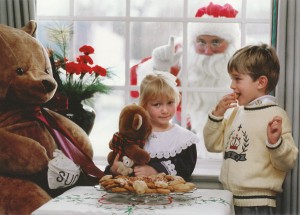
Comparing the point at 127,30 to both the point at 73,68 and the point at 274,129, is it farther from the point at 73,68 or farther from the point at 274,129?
the point at 274,129

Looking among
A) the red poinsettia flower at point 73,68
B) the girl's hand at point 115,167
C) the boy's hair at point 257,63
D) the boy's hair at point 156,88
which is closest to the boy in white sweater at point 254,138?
the boy's hair at point 257,63

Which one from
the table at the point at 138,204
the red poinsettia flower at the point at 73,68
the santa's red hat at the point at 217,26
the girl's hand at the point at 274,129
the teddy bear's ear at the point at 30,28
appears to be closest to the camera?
the table at the point at 138,204

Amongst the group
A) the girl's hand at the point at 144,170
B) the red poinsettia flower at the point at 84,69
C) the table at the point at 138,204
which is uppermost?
the red poinsettia flower at the point at 84,69

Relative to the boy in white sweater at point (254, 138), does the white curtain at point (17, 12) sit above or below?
above

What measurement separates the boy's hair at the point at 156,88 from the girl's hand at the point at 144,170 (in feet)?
0.84

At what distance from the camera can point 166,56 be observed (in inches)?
123

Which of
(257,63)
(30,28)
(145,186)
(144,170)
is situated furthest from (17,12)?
(145,186)

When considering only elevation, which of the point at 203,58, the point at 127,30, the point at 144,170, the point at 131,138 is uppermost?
the point at 127,30

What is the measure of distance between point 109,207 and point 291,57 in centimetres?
117

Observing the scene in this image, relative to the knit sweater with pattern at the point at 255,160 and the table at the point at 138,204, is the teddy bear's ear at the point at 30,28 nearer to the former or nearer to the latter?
the table at the point at 138,204

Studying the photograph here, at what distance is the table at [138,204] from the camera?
193cm

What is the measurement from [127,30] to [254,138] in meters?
1.02

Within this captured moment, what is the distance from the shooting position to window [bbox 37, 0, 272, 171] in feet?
10.2

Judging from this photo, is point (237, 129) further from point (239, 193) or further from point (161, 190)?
Answer: point (161, 190)
